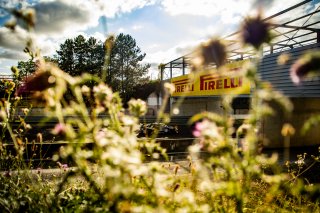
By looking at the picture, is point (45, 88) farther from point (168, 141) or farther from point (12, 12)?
point (168, 141)

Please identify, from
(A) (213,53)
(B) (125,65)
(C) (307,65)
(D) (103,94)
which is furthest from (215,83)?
(B) (125,65)

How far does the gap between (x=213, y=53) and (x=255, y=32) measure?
23cm

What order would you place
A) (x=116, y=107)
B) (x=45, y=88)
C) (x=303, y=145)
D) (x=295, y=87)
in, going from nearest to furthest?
(x=45, y=88), (x=116, y=107), (x=295, y=87), (x=303, y=145)

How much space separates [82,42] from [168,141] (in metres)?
44.5

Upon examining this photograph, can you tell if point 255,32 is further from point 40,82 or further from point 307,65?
point 40,82

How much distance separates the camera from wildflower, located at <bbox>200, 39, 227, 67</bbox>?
1506 mm

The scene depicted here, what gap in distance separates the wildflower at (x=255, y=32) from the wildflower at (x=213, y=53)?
129 millimetres

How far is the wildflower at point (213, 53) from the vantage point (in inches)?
59.3

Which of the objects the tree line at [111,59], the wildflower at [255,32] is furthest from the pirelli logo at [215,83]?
the tree line at [111,59]

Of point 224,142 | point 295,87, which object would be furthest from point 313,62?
point 295,87

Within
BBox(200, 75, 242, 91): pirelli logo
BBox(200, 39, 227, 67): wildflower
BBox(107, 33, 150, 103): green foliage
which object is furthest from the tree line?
BBox(200, 39, 227, 67): wildflower

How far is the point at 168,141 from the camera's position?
36.2 ft

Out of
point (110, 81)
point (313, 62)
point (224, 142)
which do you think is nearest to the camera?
point (313, 62)

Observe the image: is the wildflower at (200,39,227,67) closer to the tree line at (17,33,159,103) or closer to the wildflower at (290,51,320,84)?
the wildflower at (290,51,320,84)
